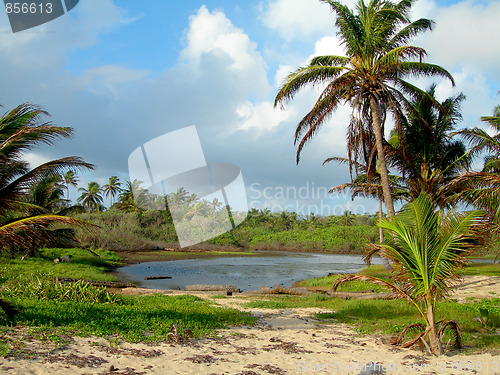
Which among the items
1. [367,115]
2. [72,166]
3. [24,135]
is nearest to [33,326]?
[72,166]

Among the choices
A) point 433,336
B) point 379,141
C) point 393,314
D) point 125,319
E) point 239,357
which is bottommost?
point 393,314

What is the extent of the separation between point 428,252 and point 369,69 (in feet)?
35.7

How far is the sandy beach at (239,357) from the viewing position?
504cm

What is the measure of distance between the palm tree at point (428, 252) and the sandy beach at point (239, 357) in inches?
27.8

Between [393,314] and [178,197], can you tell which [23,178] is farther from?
[178,197]

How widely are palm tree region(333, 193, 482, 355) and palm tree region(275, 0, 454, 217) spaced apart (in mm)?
8645

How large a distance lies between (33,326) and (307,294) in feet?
33.4

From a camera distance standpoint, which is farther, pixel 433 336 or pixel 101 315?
pixel 101 315

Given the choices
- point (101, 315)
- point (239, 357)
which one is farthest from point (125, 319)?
point (239, 357)

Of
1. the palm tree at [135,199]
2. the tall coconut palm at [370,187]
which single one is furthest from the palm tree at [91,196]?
the tall coconut palm at [370,187]

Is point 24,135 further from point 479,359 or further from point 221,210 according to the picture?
point 221,210

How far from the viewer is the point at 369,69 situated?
1529 cm

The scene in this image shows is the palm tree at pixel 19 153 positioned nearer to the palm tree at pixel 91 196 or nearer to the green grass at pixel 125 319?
the green grass at pixel 125 319

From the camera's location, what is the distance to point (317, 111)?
16.0 meters
